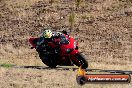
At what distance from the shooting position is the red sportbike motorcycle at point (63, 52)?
21375mm

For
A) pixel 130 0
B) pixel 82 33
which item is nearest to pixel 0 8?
pixel 82 33

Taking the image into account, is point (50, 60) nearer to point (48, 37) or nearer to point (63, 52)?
point (63, 52)

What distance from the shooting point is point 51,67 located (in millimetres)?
22469

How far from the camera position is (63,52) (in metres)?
21.6

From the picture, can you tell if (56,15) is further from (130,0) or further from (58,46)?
(58,46)

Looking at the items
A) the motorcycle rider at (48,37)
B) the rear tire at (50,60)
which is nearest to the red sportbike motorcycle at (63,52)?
the rear tire at (50,60)

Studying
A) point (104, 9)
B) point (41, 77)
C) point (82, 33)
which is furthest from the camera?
point (104, 9)

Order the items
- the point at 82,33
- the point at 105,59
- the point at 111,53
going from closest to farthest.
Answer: the point at 105,59
the point at 111,53
the point at 82,33

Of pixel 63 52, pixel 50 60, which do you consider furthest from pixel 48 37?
pixel 50 60

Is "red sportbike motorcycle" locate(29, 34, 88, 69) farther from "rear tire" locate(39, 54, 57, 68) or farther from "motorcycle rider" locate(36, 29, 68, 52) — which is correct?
"motorcycle rider" locate(36, 29, 68, 52)

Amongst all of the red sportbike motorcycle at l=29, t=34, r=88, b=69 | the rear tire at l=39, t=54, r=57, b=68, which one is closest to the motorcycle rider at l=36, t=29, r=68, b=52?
the red sportbike motorcycle at l=29, t=34, r=88, b=69

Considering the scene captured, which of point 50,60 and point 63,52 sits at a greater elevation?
point 63,52

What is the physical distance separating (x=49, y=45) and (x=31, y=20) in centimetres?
2237

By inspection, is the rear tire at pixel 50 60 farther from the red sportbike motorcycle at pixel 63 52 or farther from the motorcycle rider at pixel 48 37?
the motorcycle rider at pixel 48 37
